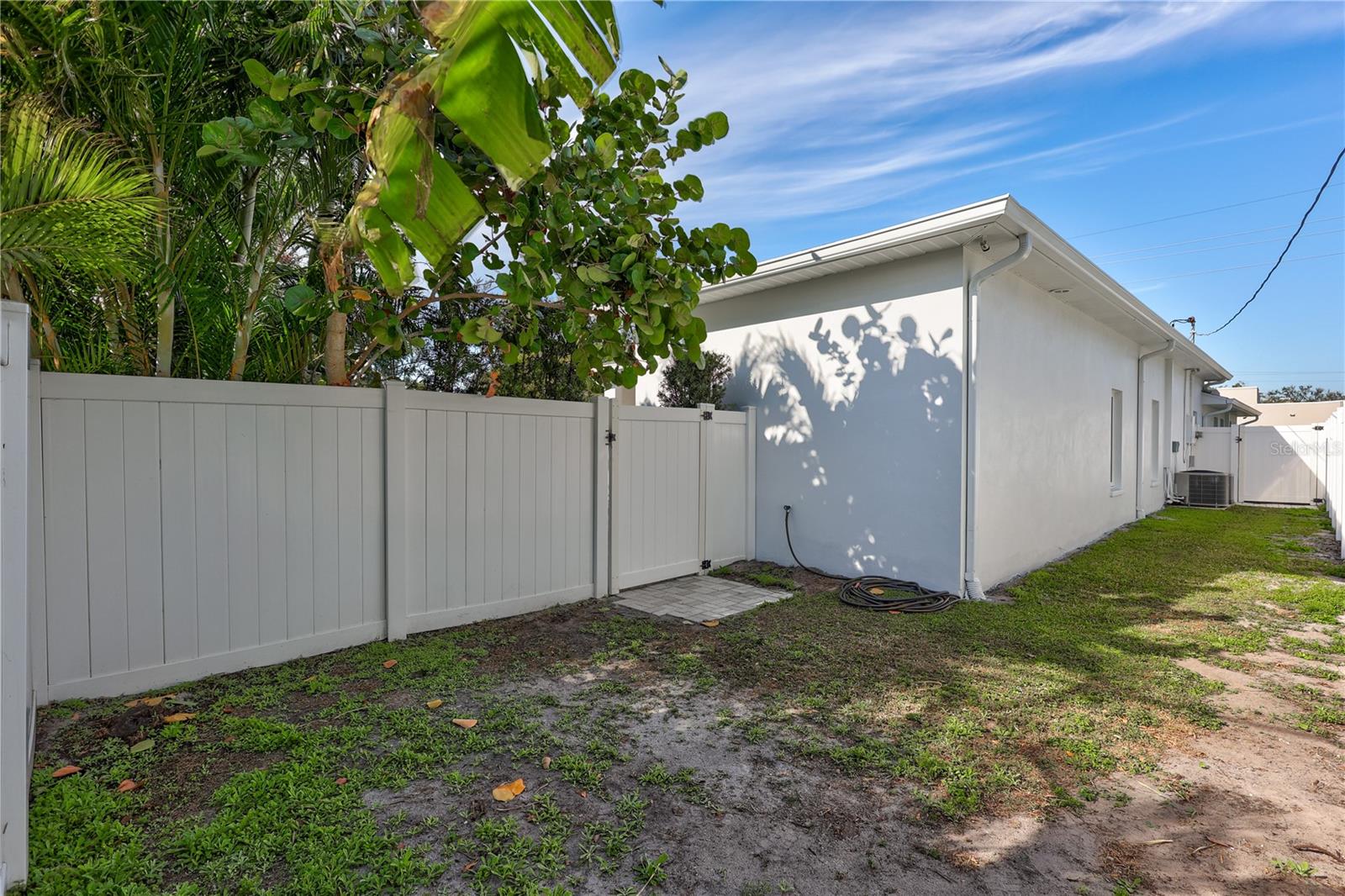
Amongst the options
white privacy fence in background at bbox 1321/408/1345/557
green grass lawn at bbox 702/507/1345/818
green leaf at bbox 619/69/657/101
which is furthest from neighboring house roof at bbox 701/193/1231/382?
white privacy fence in background at bbox 1321/408/1345/557

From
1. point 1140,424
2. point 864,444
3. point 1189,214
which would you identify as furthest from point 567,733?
point 1189,214

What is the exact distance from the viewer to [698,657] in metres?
4.39

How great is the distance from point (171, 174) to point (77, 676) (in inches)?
110

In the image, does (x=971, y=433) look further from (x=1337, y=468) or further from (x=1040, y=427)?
(x=1337, y=468)

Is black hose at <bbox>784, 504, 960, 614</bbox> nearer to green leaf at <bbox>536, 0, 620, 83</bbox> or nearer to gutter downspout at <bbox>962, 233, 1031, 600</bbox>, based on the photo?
gutter downspout at <bbox>962, 233, 1031, 600</bbox>

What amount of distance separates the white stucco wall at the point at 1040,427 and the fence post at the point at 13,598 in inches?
254

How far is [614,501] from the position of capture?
→ 6051 millimetres

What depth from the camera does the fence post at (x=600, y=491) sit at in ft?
19.3

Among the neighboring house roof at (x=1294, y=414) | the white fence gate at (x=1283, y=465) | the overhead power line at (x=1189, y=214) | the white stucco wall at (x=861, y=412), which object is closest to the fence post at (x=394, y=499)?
the white stucco wall at (x=861, y=412)

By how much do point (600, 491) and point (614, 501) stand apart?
0.66 feet

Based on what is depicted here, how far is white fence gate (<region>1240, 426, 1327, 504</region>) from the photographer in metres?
14.7

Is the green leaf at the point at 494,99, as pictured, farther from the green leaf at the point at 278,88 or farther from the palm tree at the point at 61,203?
the green leaf at the point at 278,88

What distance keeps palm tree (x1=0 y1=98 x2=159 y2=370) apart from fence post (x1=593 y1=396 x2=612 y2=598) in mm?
3662

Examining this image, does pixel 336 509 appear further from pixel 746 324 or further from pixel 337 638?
pixel 746 324
